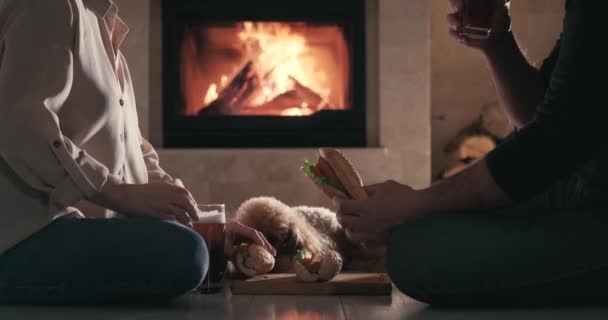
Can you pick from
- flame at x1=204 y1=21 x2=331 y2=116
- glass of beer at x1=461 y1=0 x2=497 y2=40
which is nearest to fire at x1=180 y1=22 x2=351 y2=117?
flame at x1=204 y1=21 x2=331 y2=116

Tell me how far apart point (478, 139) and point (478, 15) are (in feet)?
9.03

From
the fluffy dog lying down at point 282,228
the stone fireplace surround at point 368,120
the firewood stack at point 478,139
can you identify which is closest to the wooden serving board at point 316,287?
the fluffy dog lying down at point 282,228

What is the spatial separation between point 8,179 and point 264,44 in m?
2.34

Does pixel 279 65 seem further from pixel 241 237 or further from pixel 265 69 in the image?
pixel 241 237

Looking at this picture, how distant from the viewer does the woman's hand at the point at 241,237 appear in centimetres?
180

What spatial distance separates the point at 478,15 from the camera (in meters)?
1.40

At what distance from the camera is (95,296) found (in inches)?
54.8

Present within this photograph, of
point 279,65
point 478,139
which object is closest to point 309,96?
point 279,65

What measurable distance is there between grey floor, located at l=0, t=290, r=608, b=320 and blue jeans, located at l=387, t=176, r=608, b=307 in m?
0.03

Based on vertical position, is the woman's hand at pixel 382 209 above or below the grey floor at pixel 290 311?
above

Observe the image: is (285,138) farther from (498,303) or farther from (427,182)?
(498,303)

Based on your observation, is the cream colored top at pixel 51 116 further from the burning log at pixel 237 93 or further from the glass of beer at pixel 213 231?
the burning log at pixel 237 93

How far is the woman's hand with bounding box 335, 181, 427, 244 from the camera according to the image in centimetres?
129

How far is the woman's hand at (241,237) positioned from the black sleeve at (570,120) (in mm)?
717
